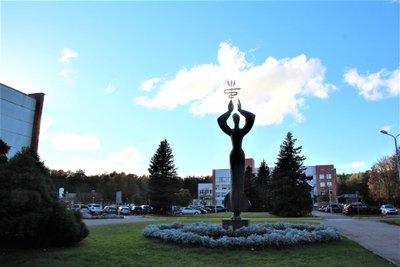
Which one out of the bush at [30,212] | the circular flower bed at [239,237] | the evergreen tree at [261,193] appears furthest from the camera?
the evergreen tree at [261,193]

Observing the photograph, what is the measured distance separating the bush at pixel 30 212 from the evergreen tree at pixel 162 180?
138 feet

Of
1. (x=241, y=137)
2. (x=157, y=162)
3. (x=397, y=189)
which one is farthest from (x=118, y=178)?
(x=241, y=137)

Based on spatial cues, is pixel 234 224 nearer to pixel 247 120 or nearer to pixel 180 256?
pixel 247 120

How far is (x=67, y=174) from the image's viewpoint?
119875mm

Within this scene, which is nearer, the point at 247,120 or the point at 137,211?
the point at 247,120

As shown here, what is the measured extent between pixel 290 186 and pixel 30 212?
123 feet

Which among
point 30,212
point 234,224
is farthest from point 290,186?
point 30,212

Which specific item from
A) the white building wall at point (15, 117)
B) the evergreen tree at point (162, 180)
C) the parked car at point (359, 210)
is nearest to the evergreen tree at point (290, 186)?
the parked car at point (359, 210)

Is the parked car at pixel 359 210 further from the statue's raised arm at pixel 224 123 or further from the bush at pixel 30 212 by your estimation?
the bush at pixel 30 212

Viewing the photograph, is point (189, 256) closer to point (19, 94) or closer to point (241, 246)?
point (241, 246)

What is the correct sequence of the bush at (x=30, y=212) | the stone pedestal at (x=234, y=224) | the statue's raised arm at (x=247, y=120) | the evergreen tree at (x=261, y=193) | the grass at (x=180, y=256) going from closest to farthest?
the bush at (x=30, y=212), the grass at (x=180, y=256), the stone pedestal at (x=234, y=224), the statue's raised arm at (x=247, y=120), the evergreen tree at (x=261, y=193)

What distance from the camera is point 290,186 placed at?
43562 millimetres

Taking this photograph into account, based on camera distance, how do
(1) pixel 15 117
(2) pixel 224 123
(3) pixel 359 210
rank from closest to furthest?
(2) pixel 224 123, (1) pixel 15 117, (3) pixel 359 210

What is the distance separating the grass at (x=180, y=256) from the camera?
969 centimetres
